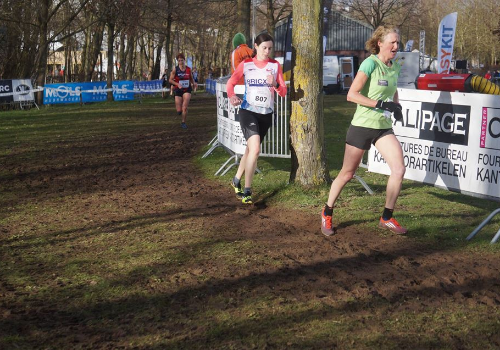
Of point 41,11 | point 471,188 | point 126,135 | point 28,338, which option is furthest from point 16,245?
point 41,11

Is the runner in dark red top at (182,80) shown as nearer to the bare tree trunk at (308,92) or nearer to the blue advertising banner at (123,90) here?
the bare tree trunk at (308,92)

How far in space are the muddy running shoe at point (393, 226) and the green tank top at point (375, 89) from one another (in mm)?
919

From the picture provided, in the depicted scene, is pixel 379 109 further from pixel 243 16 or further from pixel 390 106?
pixel 243 16

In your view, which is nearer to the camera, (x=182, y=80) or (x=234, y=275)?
(x=234, y=275)

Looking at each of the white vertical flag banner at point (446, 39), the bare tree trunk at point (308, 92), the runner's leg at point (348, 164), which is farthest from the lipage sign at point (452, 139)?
the white vertical flag banner at point (446, 39)

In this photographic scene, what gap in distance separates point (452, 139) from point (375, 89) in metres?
1.34

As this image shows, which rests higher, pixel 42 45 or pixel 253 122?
pixel 42 45

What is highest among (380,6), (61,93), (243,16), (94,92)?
(380,6)

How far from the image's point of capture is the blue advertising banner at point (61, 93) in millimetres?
35812

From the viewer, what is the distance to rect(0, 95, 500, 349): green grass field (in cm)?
446

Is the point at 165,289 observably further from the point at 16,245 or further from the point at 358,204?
the point at 358,204

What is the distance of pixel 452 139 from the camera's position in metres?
7.95

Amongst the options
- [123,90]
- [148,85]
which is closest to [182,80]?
[123,90]

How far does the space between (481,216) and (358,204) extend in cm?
138
